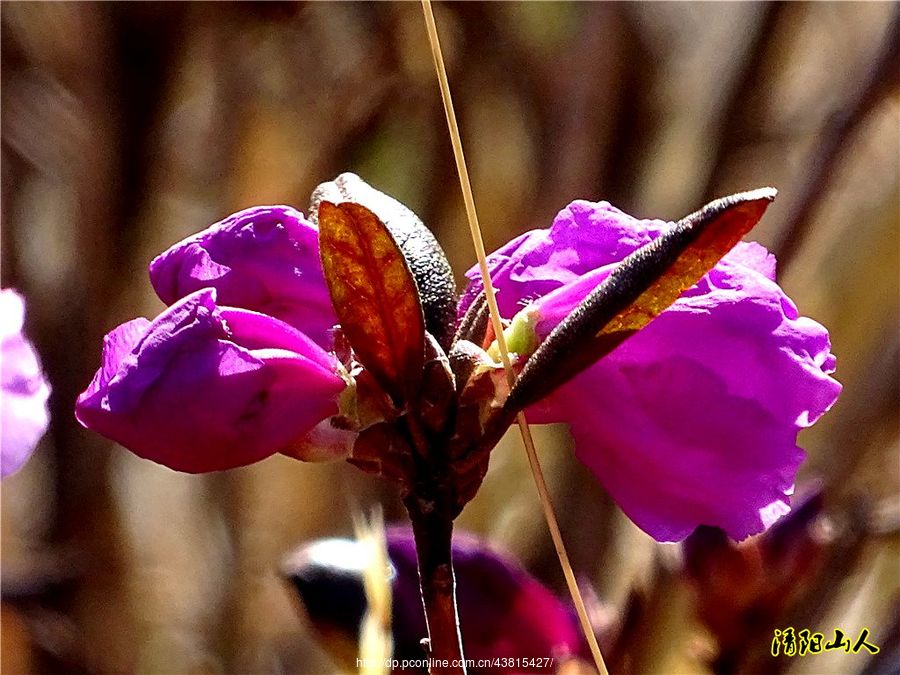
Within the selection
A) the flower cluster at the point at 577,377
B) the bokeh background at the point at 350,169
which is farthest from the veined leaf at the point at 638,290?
the bokeh background at the point at 350,169

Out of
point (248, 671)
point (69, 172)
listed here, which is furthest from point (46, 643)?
point (69, 172)

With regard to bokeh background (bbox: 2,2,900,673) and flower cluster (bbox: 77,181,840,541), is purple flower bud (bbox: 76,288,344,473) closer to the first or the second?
flower cluster (bbox: 77,181,840,541)

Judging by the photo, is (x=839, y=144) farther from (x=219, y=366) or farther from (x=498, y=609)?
(x=219, y=366)

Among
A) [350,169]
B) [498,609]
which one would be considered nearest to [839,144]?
[350,169]

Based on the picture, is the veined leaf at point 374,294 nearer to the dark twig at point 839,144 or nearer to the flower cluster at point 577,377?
the flower cluster at point 577,377

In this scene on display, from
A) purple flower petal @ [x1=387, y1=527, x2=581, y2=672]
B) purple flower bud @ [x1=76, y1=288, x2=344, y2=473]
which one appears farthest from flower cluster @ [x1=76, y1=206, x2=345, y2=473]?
purple flower petal @ [x1=387, y1=527, x2=581, y2=672]

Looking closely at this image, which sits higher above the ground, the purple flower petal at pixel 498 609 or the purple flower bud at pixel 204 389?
the purple flower bud at pixel 204 389
